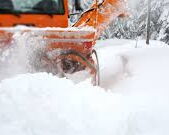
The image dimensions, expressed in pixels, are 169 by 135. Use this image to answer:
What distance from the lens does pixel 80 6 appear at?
23.7 ft

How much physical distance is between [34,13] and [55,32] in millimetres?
819

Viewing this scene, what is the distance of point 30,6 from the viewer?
7605 millimetres

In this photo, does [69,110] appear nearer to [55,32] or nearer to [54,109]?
[54,109]

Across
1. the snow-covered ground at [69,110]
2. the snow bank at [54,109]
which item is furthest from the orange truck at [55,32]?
the snow bank at [54,109]

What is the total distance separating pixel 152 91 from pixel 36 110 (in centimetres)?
320

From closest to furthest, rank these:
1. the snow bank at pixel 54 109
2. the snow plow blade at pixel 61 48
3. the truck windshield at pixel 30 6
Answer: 1. the snow bank at pixel 54 109
2. the snow plow blade at pixel 61 48
3. the truck windshield at pixel 30 6

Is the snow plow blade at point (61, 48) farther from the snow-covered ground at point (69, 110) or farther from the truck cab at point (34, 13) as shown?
the snow-covered ground at point (69, 110)

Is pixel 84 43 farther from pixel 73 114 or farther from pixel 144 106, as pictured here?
pixel 73 114

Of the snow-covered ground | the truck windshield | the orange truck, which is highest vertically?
the truck windshield

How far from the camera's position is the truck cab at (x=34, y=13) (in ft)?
24.6

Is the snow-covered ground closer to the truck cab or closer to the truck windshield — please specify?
the truck cab

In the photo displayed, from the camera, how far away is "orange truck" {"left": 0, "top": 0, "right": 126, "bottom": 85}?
7.04 meters

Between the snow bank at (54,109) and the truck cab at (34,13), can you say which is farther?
the truck cab at (34,13)

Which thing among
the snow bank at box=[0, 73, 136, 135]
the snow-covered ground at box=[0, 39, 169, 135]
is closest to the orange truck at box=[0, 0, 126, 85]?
the snow-covered ground at box=[0, 39, 169, 135]
